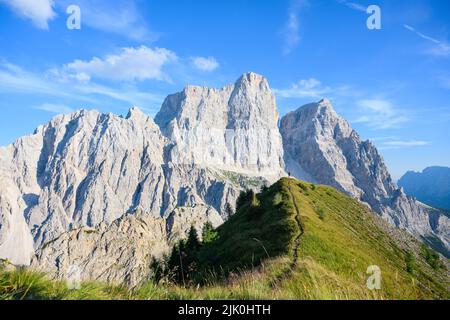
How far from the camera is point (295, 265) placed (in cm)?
2739

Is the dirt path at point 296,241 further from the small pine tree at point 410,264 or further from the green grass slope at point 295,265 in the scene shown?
the small pine tree at point 410,264

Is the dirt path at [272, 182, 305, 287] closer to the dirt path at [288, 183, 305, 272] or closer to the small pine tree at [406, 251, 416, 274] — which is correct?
the dirt path at [288, 183, 305, 272]

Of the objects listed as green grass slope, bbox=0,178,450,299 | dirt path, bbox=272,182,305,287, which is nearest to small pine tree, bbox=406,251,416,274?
green grass slope, bbox=0,178,450,299

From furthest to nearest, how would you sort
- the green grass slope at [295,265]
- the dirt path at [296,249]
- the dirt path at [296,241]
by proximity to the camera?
the dirt path at [296,241] → the dirt path at [296,249] → the green grass slope at [295,265]

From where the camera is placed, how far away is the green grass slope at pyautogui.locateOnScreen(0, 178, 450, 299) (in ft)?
25.9

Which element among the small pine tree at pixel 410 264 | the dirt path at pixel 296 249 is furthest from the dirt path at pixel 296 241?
the small pine tree at pixel 410 264

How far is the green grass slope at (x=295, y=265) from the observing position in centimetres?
789

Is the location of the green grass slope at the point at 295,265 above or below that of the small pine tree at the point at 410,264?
above

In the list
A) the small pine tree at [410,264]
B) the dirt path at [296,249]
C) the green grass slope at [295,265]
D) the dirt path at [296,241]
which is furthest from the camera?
the small pine tree at [410,264]

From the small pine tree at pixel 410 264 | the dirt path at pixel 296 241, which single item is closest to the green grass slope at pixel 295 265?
the small pine tree at pixel 410 264

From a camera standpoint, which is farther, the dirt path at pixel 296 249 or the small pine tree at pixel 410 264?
the small pine tree at pixel 410 264

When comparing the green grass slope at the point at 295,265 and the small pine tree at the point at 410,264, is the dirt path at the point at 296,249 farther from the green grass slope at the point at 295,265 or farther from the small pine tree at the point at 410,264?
the small pine tree at the point at 410,264
